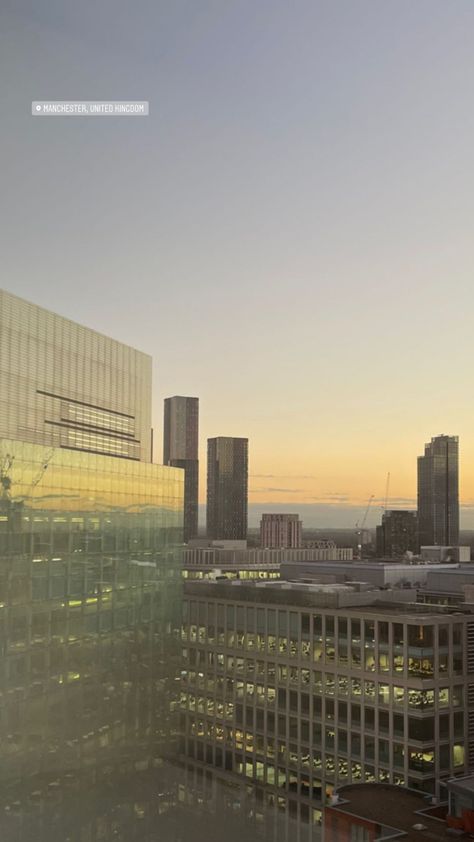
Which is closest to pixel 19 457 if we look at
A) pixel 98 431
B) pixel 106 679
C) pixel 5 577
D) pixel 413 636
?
pixel 5 577

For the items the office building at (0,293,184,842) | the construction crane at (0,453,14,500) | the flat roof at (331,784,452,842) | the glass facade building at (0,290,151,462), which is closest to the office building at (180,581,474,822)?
the flat roof at (331,784,452,842)

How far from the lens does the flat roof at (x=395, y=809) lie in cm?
4706

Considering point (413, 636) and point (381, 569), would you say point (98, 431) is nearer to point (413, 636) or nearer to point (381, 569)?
point (413, 636)

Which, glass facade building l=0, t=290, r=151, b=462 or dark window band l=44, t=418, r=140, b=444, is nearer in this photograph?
glass facade building l=0, t=290, r=151, b=462

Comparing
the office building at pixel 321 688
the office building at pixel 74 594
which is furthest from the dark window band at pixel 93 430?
the office building at pixel 321 688

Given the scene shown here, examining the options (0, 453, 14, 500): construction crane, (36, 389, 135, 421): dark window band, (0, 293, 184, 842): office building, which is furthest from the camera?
(36, 389, 135, 421): dark window band

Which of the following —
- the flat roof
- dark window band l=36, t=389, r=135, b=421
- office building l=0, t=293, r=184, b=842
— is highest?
dark window band l=36, t=389, r=135, b=421

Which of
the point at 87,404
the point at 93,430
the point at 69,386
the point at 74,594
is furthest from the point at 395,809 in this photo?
the point at 69,386

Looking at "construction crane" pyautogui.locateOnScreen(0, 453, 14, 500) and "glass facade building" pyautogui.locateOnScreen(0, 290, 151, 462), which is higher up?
"glass facade building" pyautogui.locateOnScreen(0, 290, 151, 462)

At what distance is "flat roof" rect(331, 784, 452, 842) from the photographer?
4706 cm

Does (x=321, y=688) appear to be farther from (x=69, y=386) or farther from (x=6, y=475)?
(x=6, y=475)

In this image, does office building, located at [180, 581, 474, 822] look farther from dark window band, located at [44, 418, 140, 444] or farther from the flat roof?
dark window band, located at [44, 418, 140, 444]

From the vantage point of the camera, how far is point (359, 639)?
72.1 metres

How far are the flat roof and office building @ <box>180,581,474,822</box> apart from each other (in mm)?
10646
